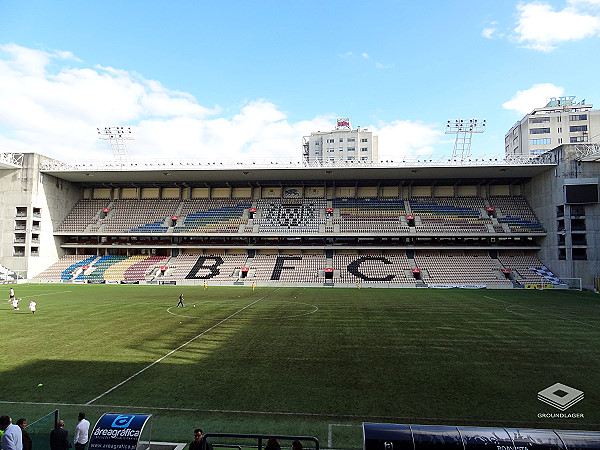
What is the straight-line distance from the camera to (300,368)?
11.7 m

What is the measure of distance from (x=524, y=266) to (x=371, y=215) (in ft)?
64.7

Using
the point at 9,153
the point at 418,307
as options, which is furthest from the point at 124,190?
the point at 418,307

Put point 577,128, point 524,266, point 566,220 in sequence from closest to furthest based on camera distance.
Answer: point 566,220 → point 524,266 → point 577,128

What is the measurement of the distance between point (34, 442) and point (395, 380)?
8.80 m

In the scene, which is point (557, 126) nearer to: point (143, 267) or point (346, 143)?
point (346, 143)

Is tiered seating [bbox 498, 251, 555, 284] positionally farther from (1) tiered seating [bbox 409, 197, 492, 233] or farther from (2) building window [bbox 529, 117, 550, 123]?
(2) building window [bbox 529, 117, 550, 123]

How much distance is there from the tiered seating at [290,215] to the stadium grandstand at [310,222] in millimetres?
214

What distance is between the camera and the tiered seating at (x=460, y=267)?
41938 mm

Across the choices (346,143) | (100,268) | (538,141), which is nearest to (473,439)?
(100,268)

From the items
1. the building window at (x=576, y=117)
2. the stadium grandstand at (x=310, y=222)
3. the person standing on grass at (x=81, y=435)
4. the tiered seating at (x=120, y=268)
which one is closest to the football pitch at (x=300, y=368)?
the person standing on grass at (x=81, y=435)

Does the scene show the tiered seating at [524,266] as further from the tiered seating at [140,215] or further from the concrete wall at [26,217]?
the concrete wall at [26,217]

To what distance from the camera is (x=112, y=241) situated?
52.2 m

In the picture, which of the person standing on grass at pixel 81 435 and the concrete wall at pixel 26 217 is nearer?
the person standing on grass at pixel 81 435

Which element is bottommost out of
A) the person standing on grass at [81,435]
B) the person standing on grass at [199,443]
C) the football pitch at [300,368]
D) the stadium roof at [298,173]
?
the football pitch at [300,368]
